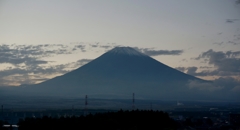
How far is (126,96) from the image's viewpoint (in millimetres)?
79562

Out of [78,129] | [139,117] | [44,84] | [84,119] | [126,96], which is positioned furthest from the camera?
[44,84]

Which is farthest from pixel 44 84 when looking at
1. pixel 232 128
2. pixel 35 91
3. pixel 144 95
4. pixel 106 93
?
pixel 232 128

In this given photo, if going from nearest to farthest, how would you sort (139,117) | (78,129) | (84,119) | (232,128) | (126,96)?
(78,129) < (84,119) < (139,117) < (232,128) < (126,96)

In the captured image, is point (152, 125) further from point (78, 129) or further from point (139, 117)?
point (78, 129)

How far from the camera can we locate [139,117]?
24.0 metres

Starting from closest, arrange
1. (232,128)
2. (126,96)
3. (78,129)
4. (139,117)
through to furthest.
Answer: (78,129) → (139,117) → (232,128) → (126,96)

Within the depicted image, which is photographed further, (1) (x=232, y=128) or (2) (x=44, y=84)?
(2) (x=44, y=84)

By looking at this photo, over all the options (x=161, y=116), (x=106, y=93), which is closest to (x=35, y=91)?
(x=106, y=93)

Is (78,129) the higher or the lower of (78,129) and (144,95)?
the lower

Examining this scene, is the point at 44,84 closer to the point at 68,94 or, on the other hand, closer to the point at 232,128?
→ the point at 68,94

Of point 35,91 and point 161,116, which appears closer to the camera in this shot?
point 161,116

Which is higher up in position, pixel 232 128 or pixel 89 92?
pixel 89 92

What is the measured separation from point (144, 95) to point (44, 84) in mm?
19389

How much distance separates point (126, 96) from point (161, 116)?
5449 cm
